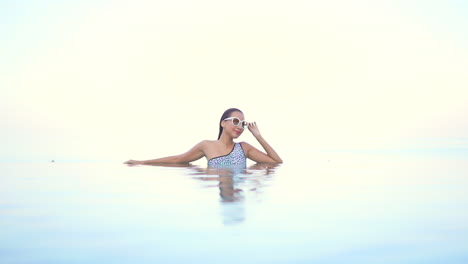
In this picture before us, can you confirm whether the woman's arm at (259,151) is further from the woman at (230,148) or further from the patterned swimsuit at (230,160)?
the patterned swimsuit at (230,160)

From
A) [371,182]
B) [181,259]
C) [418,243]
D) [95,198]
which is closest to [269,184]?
[371,182]

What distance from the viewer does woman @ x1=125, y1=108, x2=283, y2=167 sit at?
40.1 ft

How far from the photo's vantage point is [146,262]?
3545mm

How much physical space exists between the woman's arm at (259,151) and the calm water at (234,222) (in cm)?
389

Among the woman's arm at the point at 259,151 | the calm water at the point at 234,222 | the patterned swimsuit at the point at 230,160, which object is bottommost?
the calm water at the point at 234,222

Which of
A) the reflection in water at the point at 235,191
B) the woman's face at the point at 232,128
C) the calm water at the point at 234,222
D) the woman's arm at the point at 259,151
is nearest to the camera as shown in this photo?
the calm water at the point at 234,222

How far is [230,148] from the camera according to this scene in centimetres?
1244

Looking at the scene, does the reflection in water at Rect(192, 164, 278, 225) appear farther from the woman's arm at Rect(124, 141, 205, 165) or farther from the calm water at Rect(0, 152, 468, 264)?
the woman's arm at Rect(124, 141, 205, 165)

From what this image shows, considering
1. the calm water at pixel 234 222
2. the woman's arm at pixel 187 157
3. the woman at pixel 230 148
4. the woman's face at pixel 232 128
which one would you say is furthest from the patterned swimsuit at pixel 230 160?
the calm water at pixel 234 222

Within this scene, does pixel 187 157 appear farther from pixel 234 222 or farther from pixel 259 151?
pixel 234 222

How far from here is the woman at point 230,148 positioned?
1221cm

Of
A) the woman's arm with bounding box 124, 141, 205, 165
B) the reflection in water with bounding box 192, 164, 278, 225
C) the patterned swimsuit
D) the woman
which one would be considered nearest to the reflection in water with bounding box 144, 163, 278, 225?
the reflection in water with bounding box 192, 164, 278, 225

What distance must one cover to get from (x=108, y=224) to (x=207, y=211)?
106cm

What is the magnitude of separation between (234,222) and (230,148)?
7720 millimetres
